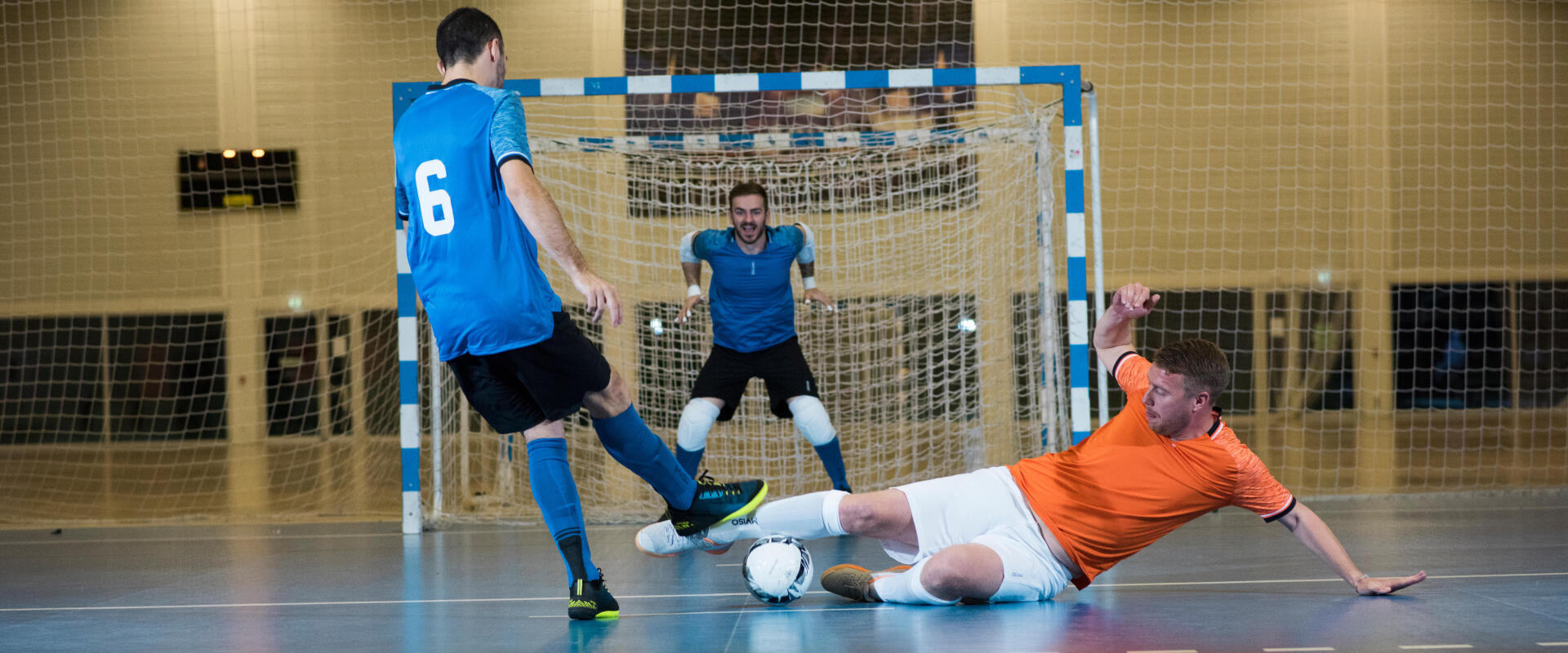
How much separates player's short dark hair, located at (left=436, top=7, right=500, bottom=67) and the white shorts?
5.51ft

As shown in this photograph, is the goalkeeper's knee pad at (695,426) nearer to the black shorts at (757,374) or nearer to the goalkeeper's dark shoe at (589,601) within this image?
the black shorts at (757,374)

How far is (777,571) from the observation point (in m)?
3.15

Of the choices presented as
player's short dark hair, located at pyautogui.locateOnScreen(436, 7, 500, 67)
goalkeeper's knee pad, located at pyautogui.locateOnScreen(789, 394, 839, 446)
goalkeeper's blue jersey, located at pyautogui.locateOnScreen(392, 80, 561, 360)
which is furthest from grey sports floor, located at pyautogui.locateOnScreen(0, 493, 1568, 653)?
player's short dark hair, located at pyautogui.locateOnScreen(436, 7, 500, 67)

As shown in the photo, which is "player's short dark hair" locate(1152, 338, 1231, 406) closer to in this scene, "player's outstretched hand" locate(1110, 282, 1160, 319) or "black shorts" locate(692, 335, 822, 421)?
"player's outstretched hand" locate(1110, 282, 1160, 319)

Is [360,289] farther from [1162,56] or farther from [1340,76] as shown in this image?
[1340,76]

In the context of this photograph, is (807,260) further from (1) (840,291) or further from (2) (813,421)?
(1) (840,291)

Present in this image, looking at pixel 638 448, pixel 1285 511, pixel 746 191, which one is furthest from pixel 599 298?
pixel 746 191

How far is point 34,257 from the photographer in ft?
41.3

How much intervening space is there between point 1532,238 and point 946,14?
7.21 m

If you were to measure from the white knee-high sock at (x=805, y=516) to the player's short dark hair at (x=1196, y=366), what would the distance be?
94cm

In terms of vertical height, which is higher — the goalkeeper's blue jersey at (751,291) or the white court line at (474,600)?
the goalkeeper's blue jersey at (751,291)

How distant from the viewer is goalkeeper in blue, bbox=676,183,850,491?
16.8 ft

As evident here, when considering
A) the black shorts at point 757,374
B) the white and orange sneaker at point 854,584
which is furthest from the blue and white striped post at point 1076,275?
the white and orange sneaker at point 854,584

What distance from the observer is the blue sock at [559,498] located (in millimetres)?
2975
